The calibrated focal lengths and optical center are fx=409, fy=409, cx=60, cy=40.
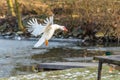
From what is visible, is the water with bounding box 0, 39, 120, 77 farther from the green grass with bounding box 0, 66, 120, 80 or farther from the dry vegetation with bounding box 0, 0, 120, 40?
the dry vegetation with bounding box 0, 0, 120, 40

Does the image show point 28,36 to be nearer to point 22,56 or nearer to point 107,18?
point 107,18

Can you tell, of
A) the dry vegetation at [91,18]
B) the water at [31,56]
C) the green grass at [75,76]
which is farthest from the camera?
the dry vegetation at [91,18]

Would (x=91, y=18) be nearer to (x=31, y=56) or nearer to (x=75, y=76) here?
(x=31, y=56)

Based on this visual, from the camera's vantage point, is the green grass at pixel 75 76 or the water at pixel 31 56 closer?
the green grass at pixel 75 76

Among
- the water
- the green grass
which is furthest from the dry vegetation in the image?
the green grass

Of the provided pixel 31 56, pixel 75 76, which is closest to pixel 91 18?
pixel 31 56

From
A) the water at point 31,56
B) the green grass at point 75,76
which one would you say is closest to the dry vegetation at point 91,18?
the water at point 31,56

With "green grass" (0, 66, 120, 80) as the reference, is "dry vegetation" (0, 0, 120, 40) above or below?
below

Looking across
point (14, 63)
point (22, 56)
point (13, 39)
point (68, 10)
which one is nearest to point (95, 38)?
point (68, 10)

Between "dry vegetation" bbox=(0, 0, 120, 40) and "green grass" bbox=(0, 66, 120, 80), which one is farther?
"dry vegetation" bbox=(0, 0, 120, 40)

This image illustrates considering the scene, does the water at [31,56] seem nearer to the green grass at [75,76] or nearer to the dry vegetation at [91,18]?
the green grass at [75,76]

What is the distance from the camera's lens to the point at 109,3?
23.6 meters

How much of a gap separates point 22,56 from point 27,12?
15.6 m

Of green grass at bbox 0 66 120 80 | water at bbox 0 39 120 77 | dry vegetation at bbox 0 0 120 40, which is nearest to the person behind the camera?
green grass at bbox 0 66 120 80
